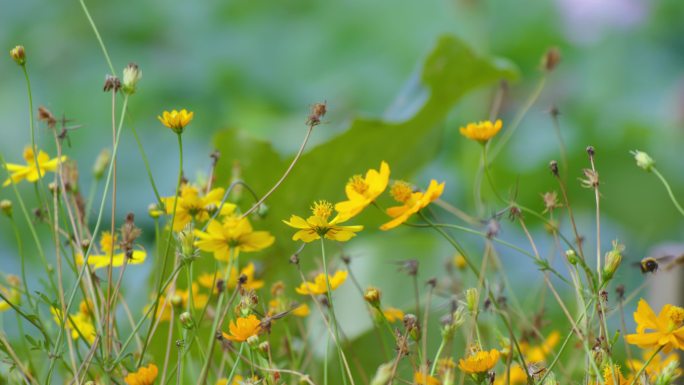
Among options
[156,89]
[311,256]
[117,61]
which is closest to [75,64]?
[117,61]

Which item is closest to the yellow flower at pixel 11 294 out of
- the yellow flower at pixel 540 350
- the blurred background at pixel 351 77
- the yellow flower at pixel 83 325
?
the yellow flower at pixel 83 325

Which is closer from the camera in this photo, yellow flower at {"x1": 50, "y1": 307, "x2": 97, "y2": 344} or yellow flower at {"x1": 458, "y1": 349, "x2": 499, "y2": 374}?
yellow flower at {"x1": 458, "y1": 349, "x2": 499, "y2": 374}

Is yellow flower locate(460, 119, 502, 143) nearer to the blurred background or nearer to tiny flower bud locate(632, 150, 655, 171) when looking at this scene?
tiny flower bud locate(632, 150, 655, 171)

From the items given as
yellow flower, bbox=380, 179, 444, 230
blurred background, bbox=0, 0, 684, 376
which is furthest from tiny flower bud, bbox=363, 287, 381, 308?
blurred background, bbox=0, 0, 684, 376

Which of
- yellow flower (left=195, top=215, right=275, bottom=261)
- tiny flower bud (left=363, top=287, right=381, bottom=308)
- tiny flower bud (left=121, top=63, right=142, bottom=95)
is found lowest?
tiny flower bud (left=363, top=287, right=381, bottom=308)

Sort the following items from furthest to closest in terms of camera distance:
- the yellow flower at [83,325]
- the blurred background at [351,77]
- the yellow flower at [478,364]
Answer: the blurred background at [351,77] < the yellow flower at [83,325] < the yellow flower at [478,364]

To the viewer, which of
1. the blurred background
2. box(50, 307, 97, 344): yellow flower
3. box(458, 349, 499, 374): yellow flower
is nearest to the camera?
box(458, 349, 499, 374): yellow flower

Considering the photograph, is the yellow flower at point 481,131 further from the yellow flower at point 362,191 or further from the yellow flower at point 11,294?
the yellow flower at point 11,294
